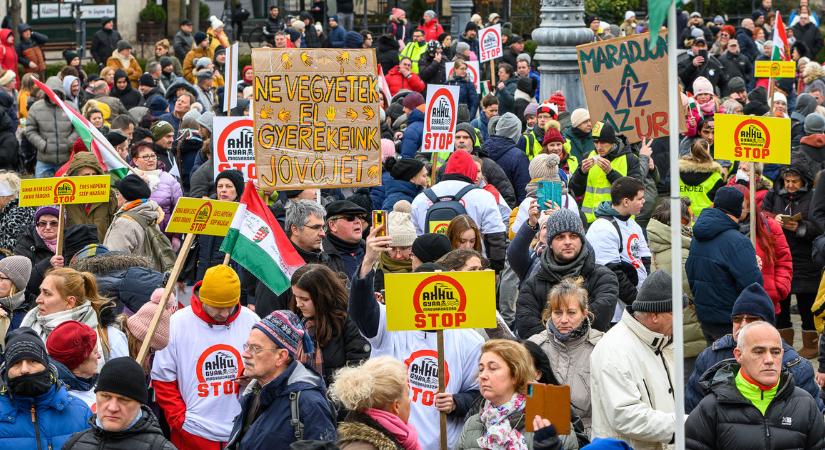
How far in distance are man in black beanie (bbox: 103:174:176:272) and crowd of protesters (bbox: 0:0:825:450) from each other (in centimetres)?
2

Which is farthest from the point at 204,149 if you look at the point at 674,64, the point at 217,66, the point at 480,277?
the point at 217,66

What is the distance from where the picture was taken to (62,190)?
9.09 meters

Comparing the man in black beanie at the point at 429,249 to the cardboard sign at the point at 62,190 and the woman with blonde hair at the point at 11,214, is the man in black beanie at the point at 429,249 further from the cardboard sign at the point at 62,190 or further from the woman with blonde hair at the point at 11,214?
the woman with blonde hair at the point at 11,214

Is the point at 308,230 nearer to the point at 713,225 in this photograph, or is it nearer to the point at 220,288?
the point at 220,288

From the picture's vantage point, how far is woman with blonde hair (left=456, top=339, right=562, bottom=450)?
19.1 ft

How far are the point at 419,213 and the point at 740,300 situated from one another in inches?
139

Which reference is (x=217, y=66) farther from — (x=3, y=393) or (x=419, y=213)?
(x=3, y=393)

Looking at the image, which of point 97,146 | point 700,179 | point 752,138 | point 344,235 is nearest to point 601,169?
point 700,179

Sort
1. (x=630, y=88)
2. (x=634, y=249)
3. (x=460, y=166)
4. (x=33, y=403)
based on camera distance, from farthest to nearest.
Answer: (x=630, y=88), (x=460, y=166), (x=634, y=249), (x=33, y=403)

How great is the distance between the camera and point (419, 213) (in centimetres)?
1005

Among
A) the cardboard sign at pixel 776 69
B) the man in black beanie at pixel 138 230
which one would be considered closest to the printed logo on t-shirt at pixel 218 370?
the man in black beanie at pixel 138 230

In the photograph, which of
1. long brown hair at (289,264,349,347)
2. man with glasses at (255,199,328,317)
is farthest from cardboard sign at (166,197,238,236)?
long brown hair at (289,264,349,347)

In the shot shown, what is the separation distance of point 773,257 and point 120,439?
20.7 feet

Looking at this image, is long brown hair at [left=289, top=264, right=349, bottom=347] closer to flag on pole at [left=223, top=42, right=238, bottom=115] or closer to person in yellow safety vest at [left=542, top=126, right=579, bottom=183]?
flag on pole at [left=223, top=42, right=238, bottom=115]
